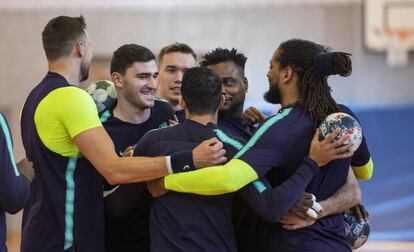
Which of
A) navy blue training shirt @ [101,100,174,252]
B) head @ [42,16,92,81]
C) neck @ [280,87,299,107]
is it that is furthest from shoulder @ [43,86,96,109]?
neck @ [280,87,299,107]

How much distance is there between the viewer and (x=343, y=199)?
147 inches

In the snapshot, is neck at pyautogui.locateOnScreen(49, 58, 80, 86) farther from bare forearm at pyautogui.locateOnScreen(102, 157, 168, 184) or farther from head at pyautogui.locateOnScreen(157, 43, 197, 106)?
head at pyautogui.locateOnScreen(157, 43, 197, 106)

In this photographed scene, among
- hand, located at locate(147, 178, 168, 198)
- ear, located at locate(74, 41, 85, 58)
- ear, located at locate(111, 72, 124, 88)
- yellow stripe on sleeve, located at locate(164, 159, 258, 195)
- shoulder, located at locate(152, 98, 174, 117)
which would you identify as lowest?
hand, located at locate(147, 178, 168, 198)

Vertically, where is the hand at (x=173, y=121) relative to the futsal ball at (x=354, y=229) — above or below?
above

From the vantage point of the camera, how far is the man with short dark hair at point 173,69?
5078 millimetres

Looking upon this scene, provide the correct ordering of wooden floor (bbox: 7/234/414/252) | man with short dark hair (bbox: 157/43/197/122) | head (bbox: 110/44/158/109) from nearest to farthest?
head (bbox: 110/44/158/109) < man with short dark hair (bbox: 157/43/197/122) < wooden floor (bbox: 7/234/414/252)

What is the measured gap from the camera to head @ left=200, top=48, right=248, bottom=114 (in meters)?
4.41

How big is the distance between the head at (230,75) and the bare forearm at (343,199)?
0.86m

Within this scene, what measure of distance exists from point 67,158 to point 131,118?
572 millimetres

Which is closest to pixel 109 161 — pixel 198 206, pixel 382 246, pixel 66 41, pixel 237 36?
pixel 198 206

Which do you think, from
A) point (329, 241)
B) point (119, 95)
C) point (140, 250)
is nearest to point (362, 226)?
point (329, 241)

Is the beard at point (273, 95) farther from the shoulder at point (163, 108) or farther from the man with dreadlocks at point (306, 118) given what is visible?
the shoulder at point (163, 108)

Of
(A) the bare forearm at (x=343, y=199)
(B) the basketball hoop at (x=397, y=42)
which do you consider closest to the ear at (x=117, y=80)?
(A) the bare forearm at (x=343, y=199)

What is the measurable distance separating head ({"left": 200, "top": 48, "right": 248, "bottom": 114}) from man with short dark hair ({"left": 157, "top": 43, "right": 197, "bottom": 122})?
19.2 inches
